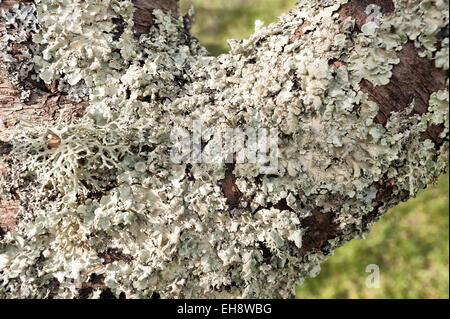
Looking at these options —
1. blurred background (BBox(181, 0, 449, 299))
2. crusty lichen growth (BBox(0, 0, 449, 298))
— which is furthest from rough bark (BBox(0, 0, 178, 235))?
blurred background (BBox(181, 0, 449, 299))

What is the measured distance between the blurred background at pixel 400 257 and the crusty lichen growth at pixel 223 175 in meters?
1.70

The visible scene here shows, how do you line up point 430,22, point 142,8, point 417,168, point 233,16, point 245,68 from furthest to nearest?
point 233,16 < point 142,8 < point 245,68 < point 417,168 < point 430,22

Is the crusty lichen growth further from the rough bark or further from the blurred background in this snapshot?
the blurred background

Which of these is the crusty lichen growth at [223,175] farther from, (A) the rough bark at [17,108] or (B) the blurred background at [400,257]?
(B) the blurred background at [400,257]

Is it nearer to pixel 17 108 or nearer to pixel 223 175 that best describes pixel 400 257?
pixel 223 175

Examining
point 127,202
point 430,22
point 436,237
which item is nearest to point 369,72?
point 430,22

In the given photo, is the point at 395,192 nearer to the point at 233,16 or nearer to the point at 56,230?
the point at 56,230

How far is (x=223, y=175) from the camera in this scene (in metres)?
1.25

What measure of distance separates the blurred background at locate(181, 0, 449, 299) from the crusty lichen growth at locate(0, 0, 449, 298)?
1695 millimetres

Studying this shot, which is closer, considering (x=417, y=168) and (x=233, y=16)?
(x=417, y=168)

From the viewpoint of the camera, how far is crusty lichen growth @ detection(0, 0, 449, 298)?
4.01ft

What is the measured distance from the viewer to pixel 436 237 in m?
3.17
